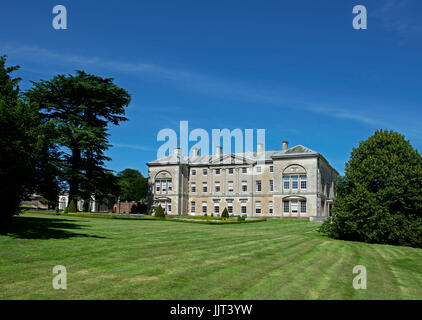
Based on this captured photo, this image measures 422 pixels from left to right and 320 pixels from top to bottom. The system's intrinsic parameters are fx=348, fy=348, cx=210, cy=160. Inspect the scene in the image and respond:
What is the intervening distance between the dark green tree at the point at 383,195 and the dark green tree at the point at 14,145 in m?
18.9

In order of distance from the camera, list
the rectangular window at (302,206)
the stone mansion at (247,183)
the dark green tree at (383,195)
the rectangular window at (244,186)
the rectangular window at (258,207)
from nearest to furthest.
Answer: the dark green tree at (383,195) < the rectangular window at (302,206) < the stone mansion at (247,183) < the rectangular window at (258,207) < the rectangular window at (244,186)

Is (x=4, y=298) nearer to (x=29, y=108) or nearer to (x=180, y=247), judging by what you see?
(x=180, y=247)

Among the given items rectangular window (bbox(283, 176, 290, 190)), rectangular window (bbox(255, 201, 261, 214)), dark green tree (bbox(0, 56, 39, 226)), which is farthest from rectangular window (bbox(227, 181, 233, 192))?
dark green tree (bbox(0, 56, 39, 226))

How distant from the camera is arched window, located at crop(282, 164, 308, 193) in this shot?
54219mm

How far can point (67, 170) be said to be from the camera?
133ft

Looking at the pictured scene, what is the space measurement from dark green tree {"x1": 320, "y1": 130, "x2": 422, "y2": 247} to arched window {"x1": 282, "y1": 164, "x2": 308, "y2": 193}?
30290 millimetres

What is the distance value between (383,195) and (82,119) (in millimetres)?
35280

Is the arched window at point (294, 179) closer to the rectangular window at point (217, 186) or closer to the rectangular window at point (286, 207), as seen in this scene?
the rectangular window at point (286, 207)

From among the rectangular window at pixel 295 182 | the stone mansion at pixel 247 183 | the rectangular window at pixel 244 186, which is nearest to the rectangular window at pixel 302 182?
the stone mansion at pixel 247 183

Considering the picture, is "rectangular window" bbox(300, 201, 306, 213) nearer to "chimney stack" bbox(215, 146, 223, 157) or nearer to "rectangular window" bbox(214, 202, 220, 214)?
"rectangular window" bbox(214, 202, 220, 214)

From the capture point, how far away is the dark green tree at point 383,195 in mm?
22078

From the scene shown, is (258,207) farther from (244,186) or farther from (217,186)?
(217,186)

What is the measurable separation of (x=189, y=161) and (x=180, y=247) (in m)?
54.4

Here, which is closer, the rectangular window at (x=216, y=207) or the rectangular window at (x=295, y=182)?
the rectangular window at (x=295, y=182)
